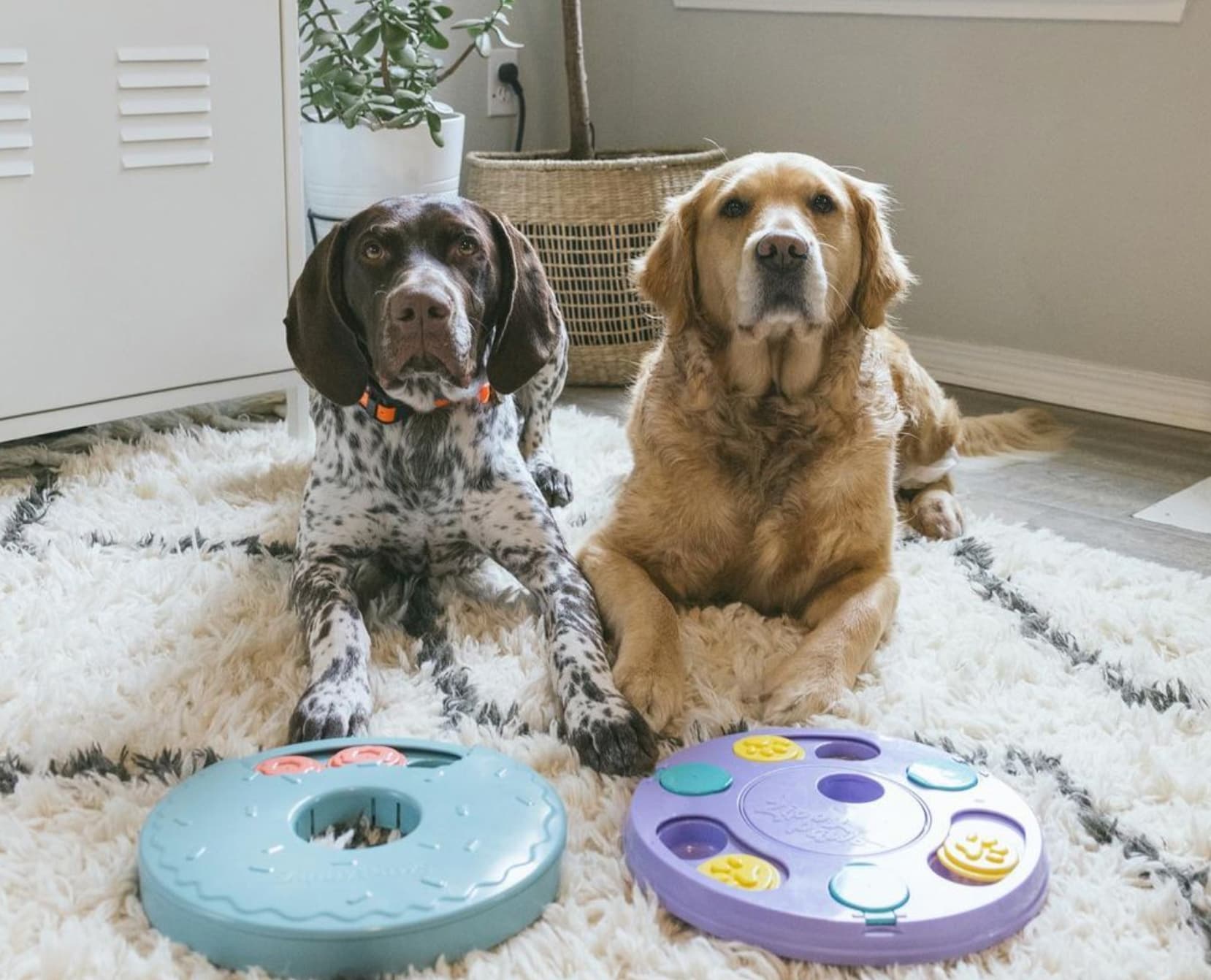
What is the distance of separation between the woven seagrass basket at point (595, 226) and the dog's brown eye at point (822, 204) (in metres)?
1.48

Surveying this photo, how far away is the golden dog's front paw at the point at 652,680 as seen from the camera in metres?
1.94

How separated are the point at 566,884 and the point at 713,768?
0.85 ft

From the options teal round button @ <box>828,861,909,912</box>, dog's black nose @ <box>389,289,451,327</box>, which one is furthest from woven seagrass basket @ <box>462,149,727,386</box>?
teal round button @ <box>828,861,909,912</box>

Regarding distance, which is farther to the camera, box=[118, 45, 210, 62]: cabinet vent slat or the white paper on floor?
the white paper on floor

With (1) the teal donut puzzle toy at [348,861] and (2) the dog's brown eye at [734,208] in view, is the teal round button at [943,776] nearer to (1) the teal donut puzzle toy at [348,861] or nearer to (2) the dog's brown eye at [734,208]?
(1) the teal donut puzzle toy at [348,861]

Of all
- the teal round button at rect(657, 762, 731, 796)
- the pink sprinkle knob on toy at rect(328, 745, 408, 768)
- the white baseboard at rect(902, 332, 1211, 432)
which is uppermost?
the white baseboard at rect(902, 332, 1211, 432)

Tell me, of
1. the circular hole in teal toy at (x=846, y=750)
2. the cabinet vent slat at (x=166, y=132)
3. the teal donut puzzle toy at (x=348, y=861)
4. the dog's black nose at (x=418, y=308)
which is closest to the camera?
the teal donut puzzle toy at (x=348, y=861)

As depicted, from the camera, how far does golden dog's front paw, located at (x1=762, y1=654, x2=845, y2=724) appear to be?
1.94 m

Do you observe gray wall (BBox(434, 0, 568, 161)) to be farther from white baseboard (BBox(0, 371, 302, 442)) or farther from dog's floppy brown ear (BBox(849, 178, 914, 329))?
dog's floppy brown ear (BBox(849, 178, 914, 329))

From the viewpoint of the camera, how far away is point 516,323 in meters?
2.29

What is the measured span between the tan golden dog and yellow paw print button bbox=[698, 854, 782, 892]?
2.43 ft

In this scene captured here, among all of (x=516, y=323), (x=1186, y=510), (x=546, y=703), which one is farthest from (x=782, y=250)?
(x=1186, y=510)

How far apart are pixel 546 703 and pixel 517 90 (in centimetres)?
320

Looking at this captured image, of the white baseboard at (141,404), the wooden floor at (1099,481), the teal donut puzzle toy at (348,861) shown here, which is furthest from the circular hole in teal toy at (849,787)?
the white baseboard at (141,404)
